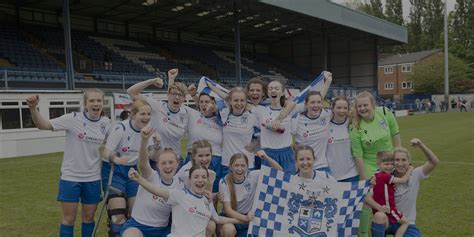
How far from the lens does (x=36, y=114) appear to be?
4660 mm

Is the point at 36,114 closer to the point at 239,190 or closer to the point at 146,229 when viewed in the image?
the point at 146,229

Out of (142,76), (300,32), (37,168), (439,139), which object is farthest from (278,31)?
(37,168)

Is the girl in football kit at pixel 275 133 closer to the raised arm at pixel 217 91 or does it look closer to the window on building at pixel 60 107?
the raised arm at pixel 217 91

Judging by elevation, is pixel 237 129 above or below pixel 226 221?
above

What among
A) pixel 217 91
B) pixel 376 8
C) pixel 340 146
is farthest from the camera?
pixel 376 8

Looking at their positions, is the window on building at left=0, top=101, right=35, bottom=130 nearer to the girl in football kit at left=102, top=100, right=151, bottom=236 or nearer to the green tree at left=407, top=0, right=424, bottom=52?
the girl in football kit at left=102, top=100, right=151, bottom=236

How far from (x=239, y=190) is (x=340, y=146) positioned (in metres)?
1.30

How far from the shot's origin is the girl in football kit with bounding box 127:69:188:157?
5500 millimetres

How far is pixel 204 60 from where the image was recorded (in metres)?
35.4

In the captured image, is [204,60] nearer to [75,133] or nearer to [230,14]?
[230,14]

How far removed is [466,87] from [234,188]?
64553 mm

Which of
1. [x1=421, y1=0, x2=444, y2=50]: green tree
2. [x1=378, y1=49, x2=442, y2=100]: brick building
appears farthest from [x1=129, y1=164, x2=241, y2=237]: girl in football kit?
[x1=421, y1=0, x2=444, y2=50]: green tree

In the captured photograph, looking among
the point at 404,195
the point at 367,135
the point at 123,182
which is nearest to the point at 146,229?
the point at 123,182

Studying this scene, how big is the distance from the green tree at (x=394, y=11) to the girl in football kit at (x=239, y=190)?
80.8 meters
